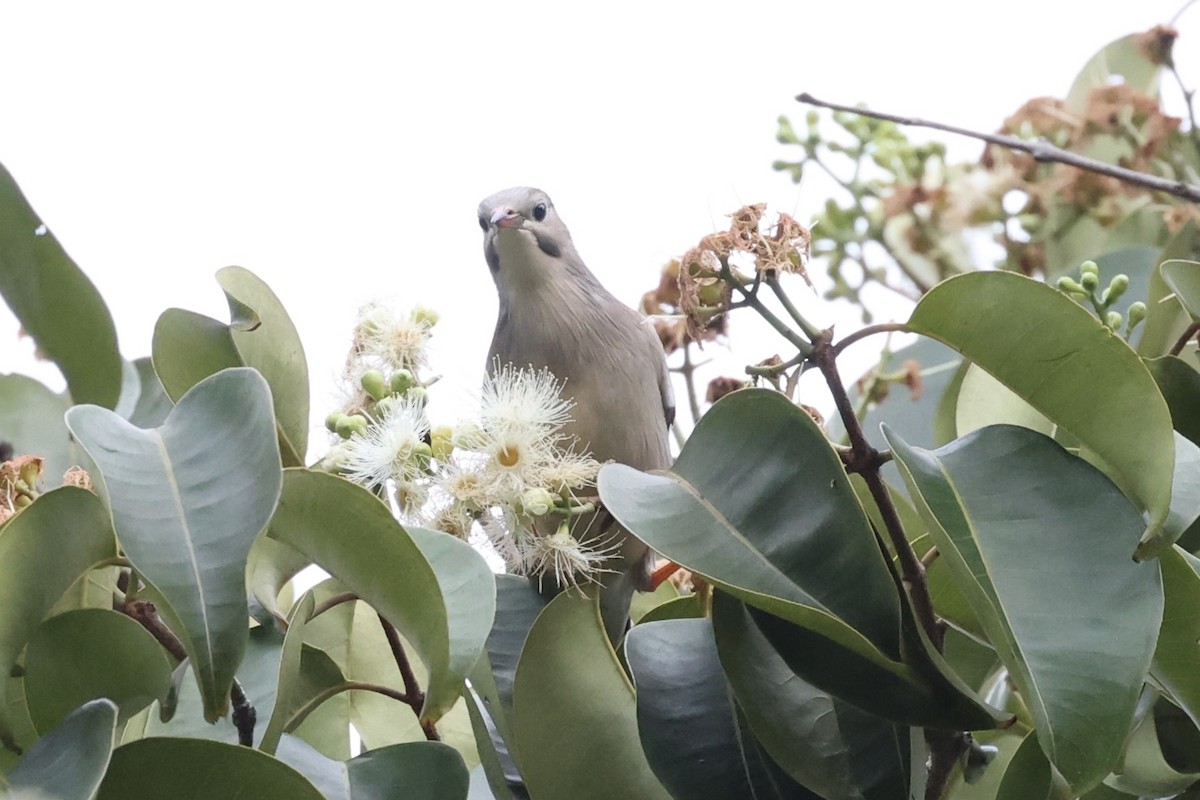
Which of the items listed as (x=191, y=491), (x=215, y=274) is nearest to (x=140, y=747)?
(x=191, y=491)

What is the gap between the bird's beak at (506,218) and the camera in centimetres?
166

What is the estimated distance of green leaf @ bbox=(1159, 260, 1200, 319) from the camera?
1005 millimetres

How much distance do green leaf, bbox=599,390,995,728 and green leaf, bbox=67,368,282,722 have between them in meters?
0.22

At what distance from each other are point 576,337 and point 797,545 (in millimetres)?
861

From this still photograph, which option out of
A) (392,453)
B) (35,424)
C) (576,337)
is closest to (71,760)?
(392,453)

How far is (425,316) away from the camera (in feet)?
3.67

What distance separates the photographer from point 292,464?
993mm

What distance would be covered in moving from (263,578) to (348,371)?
0.63 feet

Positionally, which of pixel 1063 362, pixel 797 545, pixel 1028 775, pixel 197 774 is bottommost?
pixel 1028 775

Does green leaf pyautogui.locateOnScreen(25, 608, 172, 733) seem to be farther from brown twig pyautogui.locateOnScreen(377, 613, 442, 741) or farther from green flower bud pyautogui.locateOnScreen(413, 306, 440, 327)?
green flower bud pyautogui.locateOnScreen(413, 306, 440, 327)

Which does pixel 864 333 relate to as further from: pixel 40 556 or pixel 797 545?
pixel 40 556

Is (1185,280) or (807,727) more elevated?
(1185,280)

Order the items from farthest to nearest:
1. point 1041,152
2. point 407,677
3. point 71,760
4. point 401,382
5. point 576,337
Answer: point 576,337 < point 1041,152 < point 401,382 < point 407,677 < point 71,760

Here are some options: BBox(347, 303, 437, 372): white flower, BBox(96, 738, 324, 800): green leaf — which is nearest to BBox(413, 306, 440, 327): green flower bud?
BBox(347, 303, 437, 372): white flower
